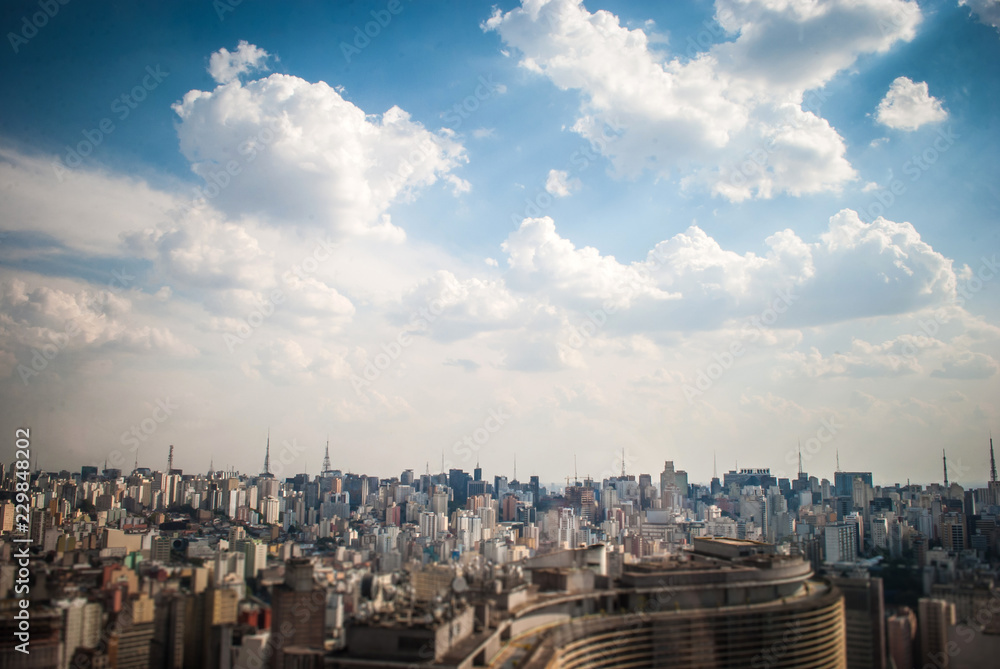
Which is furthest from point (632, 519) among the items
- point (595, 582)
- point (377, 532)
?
point (595, 582)

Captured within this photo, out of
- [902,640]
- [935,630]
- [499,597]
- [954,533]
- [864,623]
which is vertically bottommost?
[902,640]

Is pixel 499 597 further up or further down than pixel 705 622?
further up

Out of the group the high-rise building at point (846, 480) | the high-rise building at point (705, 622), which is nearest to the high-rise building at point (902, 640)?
the high-rise building at point (705, 622)

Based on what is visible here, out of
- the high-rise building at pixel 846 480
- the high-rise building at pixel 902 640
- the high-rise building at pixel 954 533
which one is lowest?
the high-rise building at pixel 902 640

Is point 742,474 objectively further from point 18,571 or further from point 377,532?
point 18,571

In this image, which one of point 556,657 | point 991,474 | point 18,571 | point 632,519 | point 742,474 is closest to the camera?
point 556,657

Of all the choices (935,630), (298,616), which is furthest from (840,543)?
(298,616)

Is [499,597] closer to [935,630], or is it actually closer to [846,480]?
[935,630]

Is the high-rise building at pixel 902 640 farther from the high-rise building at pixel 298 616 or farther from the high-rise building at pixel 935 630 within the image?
the high-rise building at pixel 298 616
